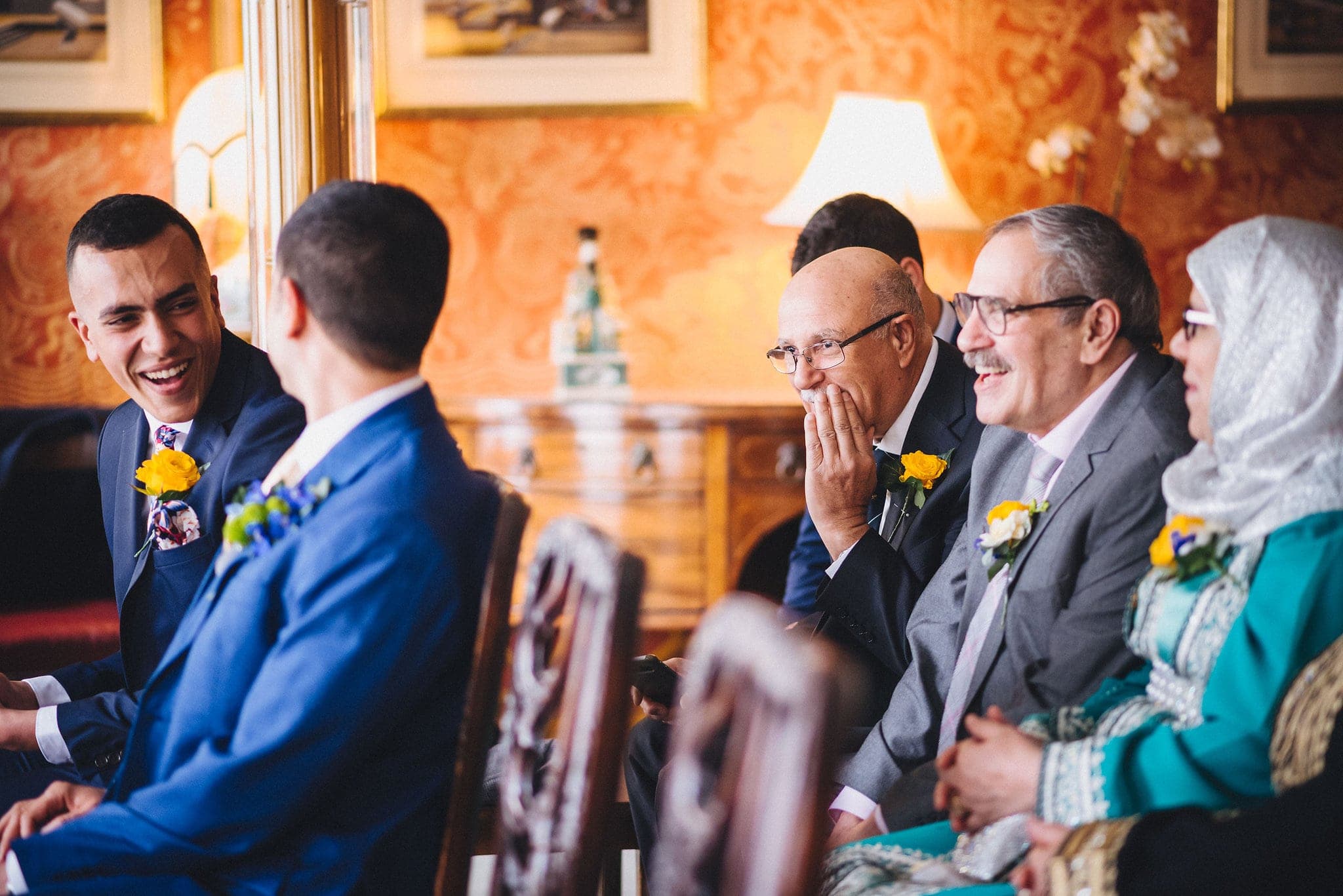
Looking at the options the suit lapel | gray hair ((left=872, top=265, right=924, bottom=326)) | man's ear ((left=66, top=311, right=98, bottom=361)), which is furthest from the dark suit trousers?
gray hair ((left=872, top=265, right=924, bottom=326))

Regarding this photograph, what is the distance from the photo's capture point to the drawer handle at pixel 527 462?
13.5 feet

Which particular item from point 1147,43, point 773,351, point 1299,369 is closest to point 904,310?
point 773,351

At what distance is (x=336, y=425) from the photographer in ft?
5.11

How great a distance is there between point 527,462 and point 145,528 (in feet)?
6.37

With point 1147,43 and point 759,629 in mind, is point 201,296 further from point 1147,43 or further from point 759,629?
point 1147,43

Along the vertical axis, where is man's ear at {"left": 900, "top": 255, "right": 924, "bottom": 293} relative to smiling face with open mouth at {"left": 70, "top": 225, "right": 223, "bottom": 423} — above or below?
above

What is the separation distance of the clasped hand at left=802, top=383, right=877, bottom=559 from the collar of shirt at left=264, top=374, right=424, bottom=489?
1065 mm

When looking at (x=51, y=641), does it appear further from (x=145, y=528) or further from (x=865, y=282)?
(x=865, y=282)

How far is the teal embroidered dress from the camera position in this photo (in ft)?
4.70

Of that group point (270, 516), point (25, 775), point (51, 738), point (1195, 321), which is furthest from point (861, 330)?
point (25, 775)

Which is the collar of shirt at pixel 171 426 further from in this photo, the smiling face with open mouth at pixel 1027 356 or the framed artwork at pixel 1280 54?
the framed artwork at pixel 1280 54

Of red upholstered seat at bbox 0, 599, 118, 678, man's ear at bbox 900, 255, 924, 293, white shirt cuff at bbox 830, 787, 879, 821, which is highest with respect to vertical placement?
man's ear at bbox 900, 255, 924, 293

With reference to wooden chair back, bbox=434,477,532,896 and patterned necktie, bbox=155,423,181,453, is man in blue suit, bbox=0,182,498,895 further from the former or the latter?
patterned necktie, bbox=155,423,181,453

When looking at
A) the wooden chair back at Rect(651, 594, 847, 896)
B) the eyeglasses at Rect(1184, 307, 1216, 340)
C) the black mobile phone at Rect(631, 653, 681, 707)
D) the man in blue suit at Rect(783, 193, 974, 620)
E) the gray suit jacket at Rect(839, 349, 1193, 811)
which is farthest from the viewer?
the man in blue suit at Rect(783, 193, 974, 620)
